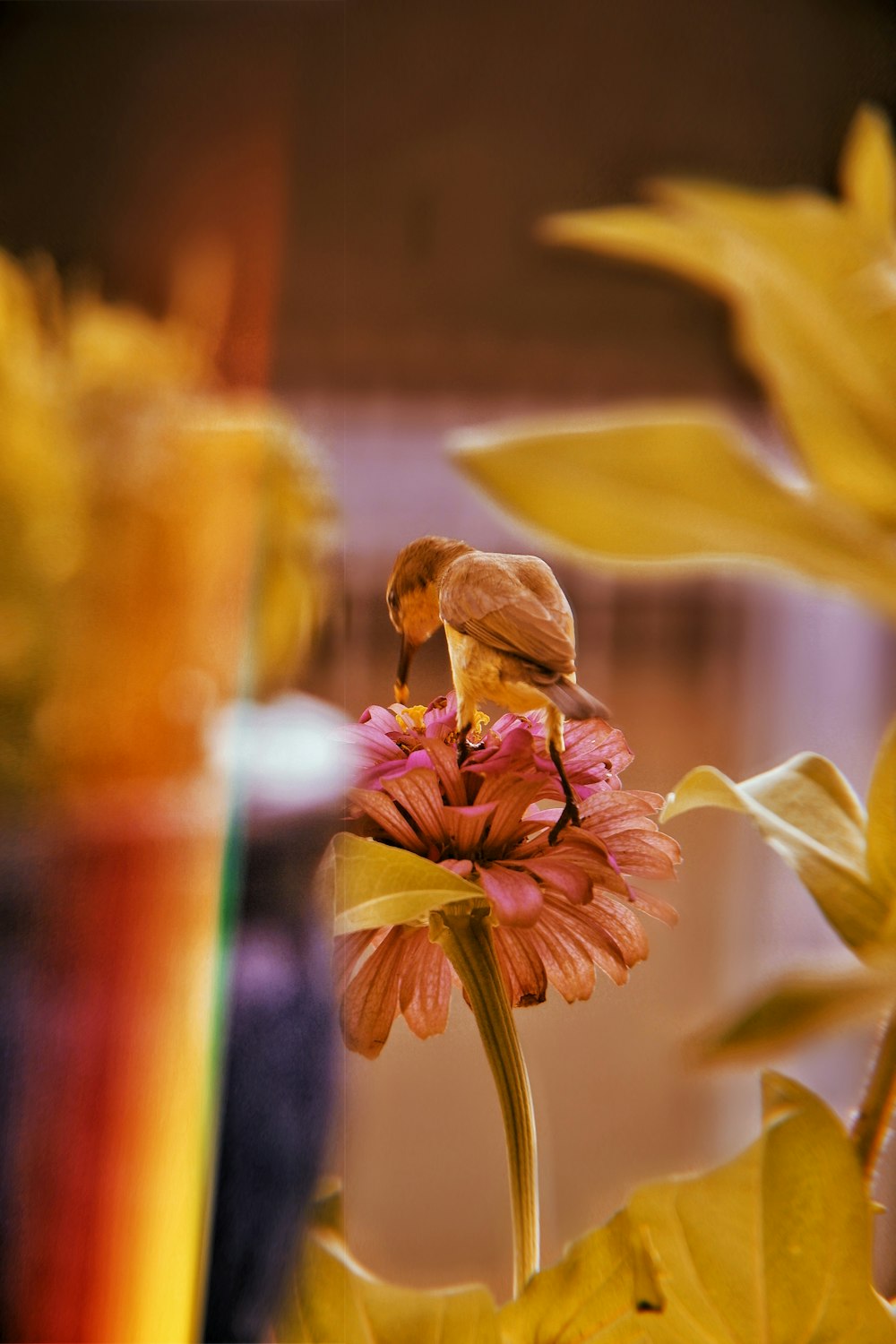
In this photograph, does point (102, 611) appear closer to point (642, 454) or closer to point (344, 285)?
point (344, 285)

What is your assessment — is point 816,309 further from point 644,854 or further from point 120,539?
point 120,539

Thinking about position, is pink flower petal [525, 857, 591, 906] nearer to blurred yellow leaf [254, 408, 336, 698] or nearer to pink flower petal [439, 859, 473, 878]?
pink flower petal [439, 859, 473, 878]

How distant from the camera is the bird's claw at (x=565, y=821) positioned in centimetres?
17

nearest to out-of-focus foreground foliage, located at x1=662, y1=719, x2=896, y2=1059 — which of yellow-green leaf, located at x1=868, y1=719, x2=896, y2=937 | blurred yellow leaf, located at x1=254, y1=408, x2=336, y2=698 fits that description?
yellow-green leaf, located at x1=868, y1=719, x2=896, y2=937

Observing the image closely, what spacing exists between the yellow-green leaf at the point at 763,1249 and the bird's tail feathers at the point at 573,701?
66mm

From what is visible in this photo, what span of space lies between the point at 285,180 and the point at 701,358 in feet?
0.50

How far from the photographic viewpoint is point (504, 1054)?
0.18m

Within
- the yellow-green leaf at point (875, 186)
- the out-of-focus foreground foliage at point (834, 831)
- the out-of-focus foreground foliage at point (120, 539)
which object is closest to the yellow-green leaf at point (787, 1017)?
the out-of-focus foreground foliage at point (834, 831)

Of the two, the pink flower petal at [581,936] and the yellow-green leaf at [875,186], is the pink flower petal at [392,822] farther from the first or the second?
the yellow-green leaf at [875,186]

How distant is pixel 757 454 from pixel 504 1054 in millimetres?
110

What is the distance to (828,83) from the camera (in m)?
0.31

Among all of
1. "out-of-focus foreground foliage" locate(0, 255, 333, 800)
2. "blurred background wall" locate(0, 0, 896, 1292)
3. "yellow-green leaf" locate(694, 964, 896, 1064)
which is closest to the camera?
"yellow-green leaf" locate(694, 964, 896, 1064)

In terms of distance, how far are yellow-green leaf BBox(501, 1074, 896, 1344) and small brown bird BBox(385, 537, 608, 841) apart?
0.19 feet

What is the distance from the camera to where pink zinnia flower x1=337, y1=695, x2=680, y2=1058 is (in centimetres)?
16
